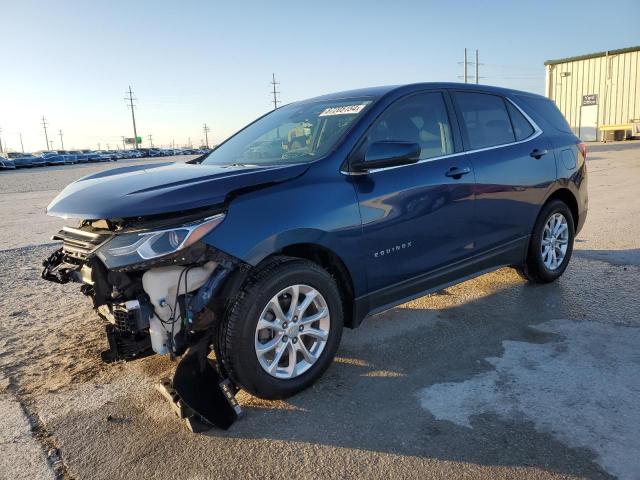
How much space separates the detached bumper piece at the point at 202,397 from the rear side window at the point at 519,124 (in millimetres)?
→ 3414

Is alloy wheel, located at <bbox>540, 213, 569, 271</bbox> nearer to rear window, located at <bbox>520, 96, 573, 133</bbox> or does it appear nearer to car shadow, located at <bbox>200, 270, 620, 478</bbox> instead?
car shadow, located at <bbox>200, 270, 620, 478</bbox>

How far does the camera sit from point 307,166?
10.2ft

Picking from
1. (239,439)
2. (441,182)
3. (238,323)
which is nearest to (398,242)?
(441,182)

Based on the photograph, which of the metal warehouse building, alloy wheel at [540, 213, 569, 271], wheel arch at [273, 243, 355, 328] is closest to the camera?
wheel arch at [273, 243, 355, 328]

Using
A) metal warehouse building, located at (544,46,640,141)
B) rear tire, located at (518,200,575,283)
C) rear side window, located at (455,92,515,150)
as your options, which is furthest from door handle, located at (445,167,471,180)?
metal warehouse building, located at (544,46,640,141)

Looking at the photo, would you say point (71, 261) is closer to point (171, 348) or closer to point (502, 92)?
point (171, 348)

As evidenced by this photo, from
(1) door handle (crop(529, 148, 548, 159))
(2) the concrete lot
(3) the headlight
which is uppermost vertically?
(1) door handle (crop(529, 148, 548, 159))

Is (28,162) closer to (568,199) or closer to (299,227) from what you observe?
(568,199)

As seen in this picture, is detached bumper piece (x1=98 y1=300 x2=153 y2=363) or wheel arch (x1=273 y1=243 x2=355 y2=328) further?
wheel arch (x1=273 y1=243 x2=355 y2=328)

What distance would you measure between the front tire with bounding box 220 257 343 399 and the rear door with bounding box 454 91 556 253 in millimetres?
1641

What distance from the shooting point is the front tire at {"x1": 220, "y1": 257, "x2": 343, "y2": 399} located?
2748 mm

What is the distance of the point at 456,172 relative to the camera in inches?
151

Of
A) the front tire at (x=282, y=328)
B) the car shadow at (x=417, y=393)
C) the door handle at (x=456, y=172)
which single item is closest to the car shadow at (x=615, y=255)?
the car shadow at (x=417, y=393)

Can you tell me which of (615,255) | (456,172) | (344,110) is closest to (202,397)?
(344,110)
